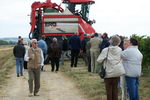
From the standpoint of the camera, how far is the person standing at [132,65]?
429 inches

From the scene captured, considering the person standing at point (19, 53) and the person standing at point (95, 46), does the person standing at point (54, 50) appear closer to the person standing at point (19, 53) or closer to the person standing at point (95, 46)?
the person standing at point (19, 53)

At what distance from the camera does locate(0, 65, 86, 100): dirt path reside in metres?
14.5

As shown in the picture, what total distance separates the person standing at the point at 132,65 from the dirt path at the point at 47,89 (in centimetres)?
332

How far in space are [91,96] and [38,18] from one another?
51.3ft

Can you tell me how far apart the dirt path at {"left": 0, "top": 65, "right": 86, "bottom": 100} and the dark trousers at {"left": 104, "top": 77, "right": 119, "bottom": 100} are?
2.79 meters

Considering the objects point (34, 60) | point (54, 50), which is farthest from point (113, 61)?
point (54, 50)

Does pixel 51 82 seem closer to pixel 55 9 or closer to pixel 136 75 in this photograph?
pixel 136 75

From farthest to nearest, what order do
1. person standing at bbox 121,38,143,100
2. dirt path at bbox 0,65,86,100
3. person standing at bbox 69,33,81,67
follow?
person standing at bbox 69,33,81,67
dirt path at bbox 0,65,86,100
person standing at bbox 121,38,143,100

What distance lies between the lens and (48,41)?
27062 millimetres

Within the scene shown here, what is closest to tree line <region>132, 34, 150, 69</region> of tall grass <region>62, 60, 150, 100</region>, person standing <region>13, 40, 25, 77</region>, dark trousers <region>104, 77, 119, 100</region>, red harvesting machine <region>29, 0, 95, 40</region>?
tall grass <region>62, 60, 150, 100</region>

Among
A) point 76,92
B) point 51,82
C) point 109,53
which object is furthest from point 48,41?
point 109,53

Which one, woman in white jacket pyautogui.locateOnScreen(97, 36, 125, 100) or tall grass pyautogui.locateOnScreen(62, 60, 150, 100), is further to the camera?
tall grass pyautogui.locateOnScreen(62, 60, 150, 100)

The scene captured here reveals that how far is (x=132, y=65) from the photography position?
10.9 metres

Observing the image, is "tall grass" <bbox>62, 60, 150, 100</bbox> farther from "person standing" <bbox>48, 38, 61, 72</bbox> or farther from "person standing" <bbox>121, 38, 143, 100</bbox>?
"person standing" <bbox>121, 38, 143, 100</bbox>
